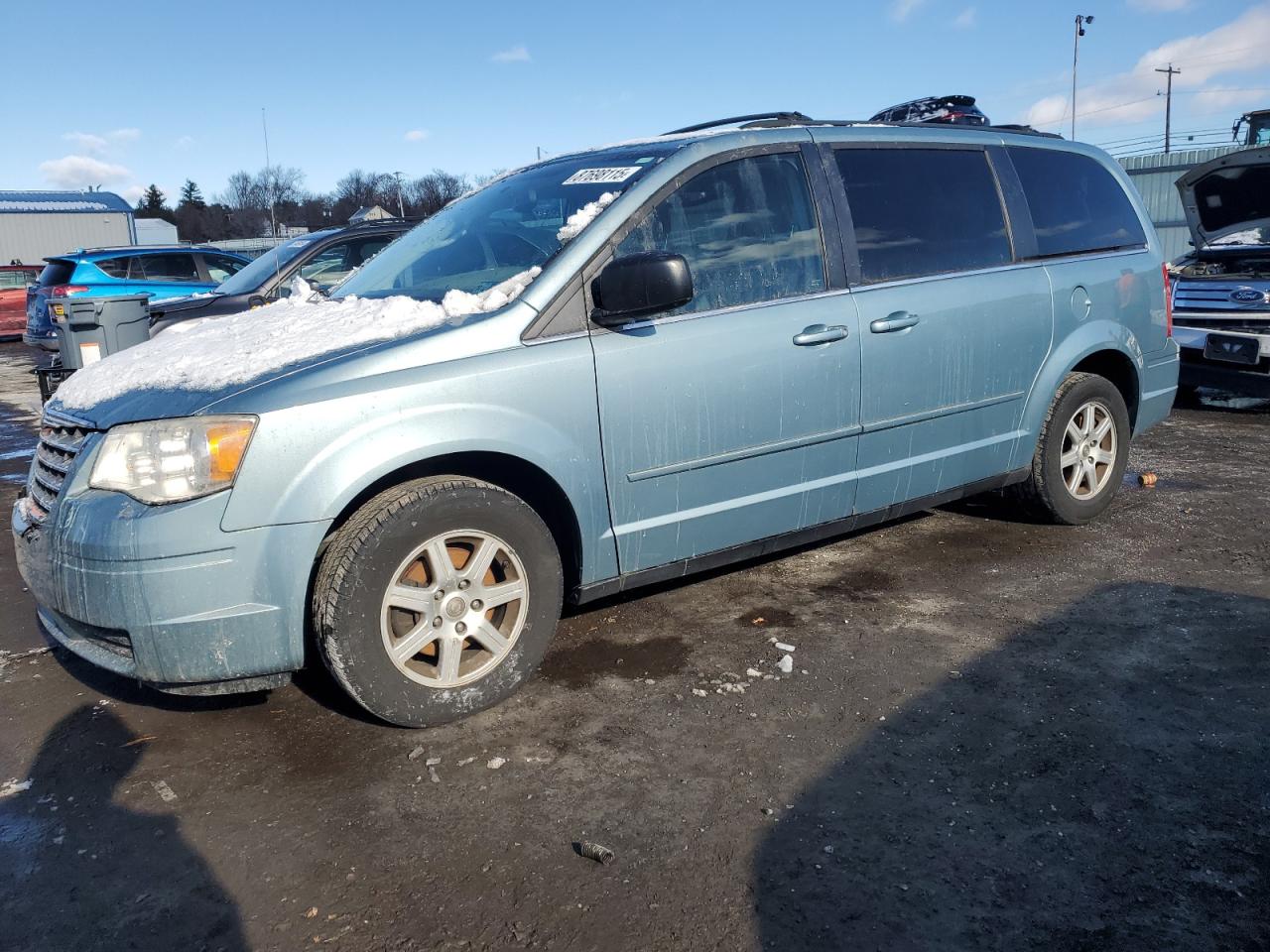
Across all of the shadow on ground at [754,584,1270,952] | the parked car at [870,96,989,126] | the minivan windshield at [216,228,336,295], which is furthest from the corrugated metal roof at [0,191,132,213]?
the shadow on ground at [754,584,1270,952]

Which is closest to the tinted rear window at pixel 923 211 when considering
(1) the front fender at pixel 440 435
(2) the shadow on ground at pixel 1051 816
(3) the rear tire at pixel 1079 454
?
(3) the rear tire at pixel 1079 454

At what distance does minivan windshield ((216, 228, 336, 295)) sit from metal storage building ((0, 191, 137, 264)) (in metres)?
40.4

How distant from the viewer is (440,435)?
3104mm

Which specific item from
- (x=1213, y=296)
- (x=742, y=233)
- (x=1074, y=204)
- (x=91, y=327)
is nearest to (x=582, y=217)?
(x=742, y=233)

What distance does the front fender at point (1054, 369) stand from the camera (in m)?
4.73

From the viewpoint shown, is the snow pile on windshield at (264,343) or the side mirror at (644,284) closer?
the snow pile on windshield at (264,343)

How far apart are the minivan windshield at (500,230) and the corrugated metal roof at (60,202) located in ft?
157

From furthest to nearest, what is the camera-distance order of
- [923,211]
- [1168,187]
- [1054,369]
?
1. [1168,187]
2. [1054,369]
3. [923,211]

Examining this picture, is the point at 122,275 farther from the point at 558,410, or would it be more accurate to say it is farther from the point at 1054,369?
the point at 1054,369

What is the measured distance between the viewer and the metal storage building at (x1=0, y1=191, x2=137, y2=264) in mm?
43594

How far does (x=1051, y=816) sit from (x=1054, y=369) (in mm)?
2664

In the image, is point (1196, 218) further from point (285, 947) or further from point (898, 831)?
point (285, 947)

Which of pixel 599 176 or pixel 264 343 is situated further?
pixel 599 176

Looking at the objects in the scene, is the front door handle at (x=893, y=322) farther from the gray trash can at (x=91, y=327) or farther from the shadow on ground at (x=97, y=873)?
the gray trash can at (x=91, y=327)
